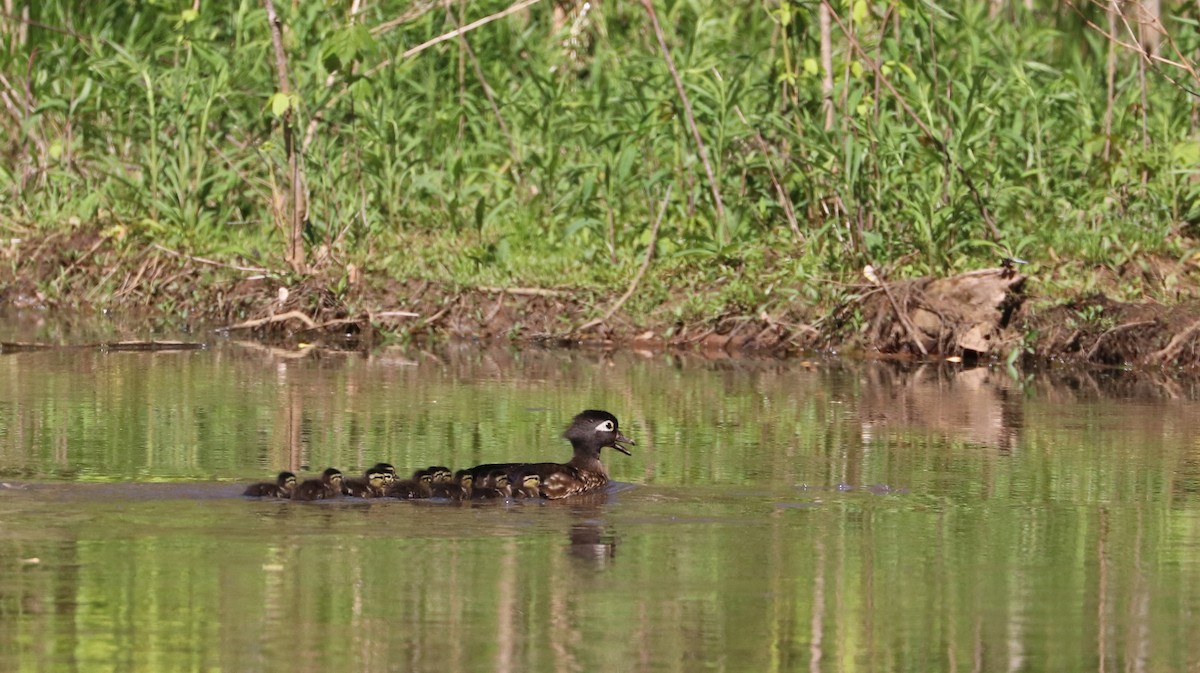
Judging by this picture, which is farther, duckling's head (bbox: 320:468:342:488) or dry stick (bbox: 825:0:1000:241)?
dry stick (bbox: 825:0:1000:241)

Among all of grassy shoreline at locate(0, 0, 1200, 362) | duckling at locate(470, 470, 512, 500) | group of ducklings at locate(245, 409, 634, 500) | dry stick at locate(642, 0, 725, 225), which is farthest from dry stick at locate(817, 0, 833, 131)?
duckling at locate(470, 470, 512, 500)

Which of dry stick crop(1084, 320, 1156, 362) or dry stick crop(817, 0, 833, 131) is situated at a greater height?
dry stick crop(817, 0, 833, 131)

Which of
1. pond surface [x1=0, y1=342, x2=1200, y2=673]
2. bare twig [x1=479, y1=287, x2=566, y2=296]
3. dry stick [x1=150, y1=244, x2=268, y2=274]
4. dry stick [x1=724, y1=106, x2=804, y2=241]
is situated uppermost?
dry stick [x1=724, y1=106, x2=804, y2=241]

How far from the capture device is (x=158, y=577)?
7.83m

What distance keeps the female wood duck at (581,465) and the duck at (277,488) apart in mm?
723

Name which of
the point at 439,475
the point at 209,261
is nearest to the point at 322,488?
the point at 439,475

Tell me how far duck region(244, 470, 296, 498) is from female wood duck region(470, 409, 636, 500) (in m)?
0.72

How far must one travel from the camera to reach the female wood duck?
9.55 m

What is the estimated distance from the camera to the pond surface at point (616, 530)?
704cm

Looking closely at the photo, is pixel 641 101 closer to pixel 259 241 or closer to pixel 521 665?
pixel 259 241

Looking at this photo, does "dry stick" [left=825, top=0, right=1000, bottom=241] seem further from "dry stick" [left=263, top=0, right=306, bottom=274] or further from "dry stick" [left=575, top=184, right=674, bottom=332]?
"dry stick" [left=263, top=0, right=306, bottom=274]

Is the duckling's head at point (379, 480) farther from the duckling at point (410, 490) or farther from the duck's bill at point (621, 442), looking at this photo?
the duck's bill at point (621, 442)

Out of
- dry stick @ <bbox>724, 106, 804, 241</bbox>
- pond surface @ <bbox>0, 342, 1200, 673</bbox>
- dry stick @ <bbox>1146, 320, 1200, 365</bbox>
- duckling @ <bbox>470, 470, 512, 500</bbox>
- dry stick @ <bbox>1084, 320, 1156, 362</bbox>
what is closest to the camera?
pond surface @ <bbox>0, 342, 1200, 673</bbox>

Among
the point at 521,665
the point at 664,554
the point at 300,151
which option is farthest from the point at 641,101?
the point at 521,665
